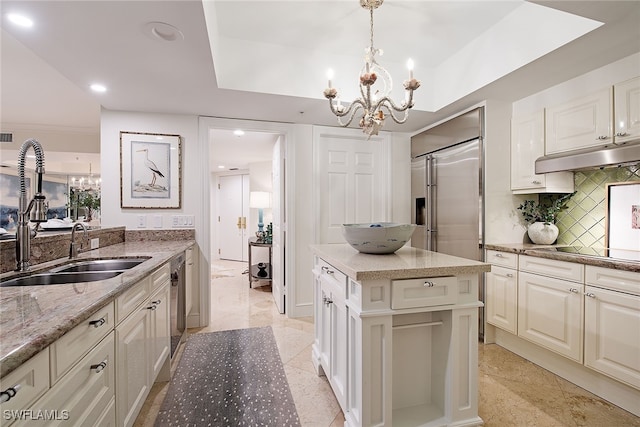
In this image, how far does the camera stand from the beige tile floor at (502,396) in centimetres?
168

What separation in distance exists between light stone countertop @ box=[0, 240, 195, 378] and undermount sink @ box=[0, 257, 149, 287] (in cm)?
10

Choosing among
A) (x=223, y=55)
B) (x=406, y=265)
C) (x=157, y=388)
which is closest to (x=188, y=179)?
(x=223, y=55)

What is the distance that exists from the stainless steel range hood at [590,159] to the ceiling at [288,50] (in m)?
0.62

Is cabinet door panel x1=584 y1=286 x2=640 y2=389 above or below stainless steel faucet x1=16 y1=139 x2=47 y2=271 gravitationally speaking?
below

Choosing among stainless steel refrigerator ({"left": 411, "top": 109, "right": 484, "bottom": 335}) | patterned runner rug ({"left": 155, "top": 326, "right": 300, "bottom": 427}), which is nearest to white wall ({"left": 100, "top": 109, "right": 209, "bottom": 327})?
patterned runner rug ({"left": 155, "top": 326, "right": 300, "bottom": 427})

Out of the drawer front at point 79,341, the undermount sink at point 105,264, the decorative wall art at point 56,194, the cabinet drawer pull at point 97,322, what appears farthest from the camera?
the decorative wall art at point 56,194

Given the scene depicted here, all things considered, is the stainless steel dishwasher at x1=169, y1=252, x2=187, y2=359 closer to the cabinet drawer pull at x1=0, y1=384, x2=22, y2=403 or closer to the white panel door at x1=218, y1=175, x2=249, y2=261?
the cabinet drawer pull at x1=0, y1=384, x2=22, y2=403

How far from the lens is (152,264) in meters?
1.66

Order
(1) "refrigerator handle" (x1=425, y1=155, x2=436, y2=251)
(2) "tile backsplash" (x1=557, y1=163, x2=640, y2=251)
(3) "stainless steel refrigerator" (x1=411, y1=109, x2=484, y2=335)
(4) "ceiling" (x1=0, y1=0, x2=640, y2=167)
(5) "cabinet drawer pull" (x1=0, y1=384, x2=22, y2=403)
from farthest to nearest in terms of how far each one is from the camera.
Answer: (1) "refrigerator handle" (x1=425, y1=155, x2=436, y2=251) → (3) "stainless steel refrigerator" (x1=411, y1=109, x2=484, y2=335) → (2) "tile backsplash" (x1=557, y1=163, x2=640, y2=251) → (4) "ceiling" (x1=0, y1=0, x2=640, y2=167) → (5) "cabinet drawer pull" (x1=0, y1=384, x2=22, y2=403)

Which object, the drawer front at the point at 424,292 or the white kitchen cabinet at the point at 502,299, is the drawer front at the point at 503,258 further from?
the drawer front at the point at 424,292

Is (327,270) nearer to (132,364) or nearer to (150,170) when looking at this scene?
(132,364)

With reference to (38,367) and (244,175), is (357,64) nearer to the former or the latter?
(38,367)

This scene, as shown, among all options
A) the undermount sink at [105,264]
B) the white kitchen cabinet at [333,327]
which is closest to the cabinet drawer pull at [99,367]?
the undermount sink at [105,264]

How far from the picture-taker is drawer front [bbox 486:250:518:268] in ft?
7.83
